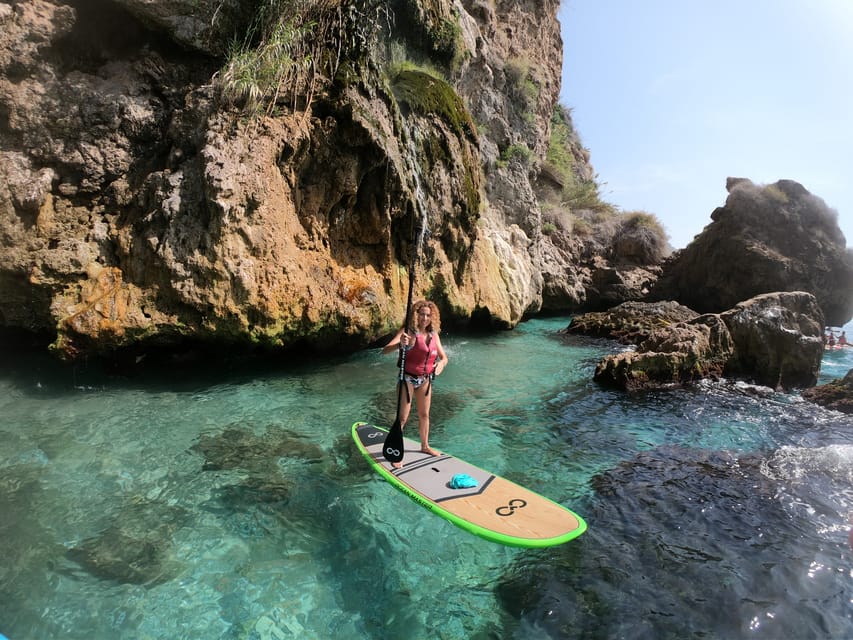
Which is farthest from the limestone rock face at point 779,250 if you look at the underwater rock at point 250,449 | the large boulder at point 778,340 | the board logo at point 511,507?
the underwater rock at point 250,449

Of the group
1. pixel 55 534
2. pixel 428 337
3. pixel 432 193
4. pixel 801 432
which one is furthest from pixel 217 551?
pixel 432 193

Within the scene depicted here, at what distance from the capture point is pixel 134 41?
7535 mm

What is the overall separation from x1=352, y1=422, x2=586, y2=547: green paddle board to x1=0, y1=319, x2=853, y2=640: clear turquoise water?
25cm

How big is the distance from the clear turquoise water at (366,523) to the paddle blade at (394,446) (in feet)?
0.97

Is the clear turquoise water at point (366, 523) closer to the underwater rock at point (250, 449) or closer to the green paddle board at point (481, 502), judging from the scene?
the underwater rock at point (250, 449)

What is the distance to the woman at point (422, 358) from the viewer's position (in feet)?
17.0

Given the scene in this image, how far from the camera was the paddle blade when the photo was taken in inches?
185

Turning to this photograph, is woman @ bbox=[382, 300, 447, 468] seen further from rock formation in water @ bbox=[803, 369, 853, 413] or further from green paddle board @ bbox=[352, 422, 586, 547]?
rock formation in water @ bbox=[803, 369, 853, 413]

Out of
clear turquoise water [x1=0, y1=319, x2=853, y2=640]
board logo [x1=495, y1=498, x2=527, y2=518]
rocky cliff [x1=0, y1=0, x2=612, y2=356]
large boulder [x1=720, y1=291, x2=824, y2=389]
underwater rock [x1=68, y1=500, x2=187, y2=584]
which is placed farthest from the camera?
large boulder [x1=720, y1=291, x2=824, y2=389]

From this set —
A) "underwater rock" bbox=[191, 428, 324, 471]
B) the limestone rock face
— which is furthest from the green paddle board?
the limestone rock face

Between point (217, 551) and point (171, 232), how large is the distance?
497 cm

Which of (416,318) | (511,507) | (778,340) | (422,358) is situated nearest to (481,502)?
(511,507)

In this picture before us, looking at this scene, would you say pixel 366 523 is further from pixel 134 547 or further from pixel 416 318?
pixel 416 318

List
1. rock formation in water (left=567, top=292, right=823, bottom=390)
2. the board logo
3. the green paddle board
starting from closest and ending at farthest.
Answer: the green paddle board, the board logo, rock formation in water (left=567, top=292, right=823, bottom=390)
